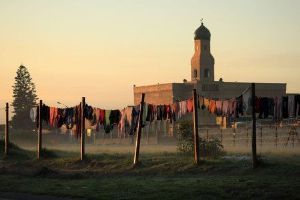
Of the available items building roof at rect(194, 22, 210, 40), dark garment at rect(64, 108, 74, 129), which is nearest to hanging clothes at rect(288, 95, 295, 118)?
dark garment at rect(64, 108, 74, 129)

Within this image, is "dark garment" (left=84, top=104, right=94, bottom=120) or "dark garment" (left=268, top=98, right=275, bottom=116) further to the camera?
"dark garment" (left=84, top=104, right=94, bottom=120)

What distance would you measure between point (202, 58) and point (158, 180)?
7729 centimetres

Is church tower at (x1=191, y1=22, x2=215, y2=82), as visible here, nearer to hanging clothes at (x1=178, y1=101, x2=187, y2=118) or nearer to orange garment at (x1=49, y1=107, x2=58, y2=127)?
orange garment at (x1=49, y1=107, x2=58, y2=127)

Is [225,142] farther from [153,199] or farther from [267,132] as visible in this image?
[153,199]

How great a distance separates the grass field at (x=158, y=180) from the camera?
14.5m

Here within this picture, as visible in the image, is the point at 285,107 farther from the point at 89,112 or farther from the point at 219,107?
the point at 89,112

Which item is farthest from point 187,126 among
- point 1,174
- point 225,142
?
point 225,142

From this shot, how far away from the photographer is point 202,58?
94.2 metres

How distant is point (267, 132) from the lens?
60875 mm

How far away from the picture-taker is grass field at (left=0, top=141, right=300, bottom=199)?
1451 centimetres

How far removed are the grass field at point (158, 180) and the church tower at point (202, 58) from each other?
70.6 m

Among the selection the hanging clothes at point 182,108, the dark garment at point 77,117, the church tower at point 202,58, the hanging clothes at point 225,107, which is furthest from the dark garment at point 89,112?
the church tower at point 202,58

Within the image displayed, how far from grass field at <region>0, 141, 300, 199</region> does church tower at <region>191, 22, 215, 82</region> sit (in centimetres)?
7057

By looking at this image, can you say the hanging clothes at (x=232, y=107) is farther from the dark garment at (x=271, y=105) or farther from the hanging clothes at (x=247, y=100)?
the dark garment at (x=271, y=105)
